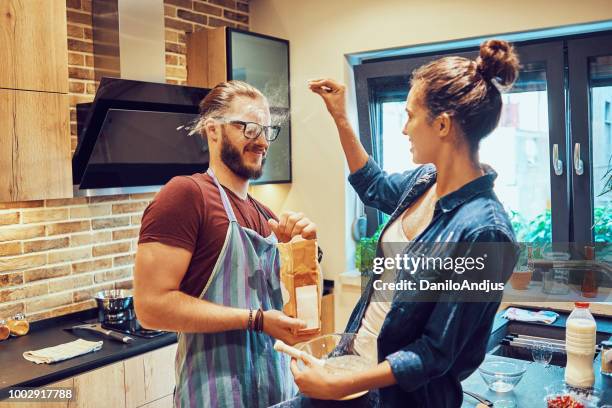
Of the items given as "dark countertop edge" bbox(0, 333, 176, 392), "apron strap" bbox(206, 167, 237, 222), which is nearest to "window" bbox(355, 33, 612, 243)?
"apron strap" bbox(206, 167, 237, 222)

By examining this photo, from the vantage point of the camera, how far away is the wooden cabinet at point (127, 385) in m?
2.12

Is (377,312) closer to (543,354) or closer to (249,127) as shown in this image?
(249,127)

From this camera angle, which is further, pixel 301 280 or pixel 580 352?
pixel 580 352

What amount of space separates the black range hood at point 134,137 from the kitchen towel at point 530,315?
1.61m

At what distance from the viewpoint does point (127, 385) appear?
2.29m

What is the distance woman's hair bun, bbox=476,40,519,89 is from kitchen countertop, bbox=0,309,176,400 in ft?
5.74

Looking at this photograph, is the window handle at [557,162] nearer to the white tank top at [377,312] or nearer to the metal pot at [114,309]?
the white tank top at [377,312]

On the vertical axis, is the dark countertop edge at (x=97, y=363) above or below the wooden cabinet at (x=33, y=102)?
below

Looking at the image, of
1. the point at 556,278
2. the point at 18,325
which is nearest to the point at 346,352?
the point at 18,325

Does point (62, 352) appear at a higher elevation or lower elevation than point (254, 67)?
lower

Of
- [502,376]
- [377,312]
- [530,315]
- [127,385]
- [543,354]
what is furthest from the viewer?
[530,315]

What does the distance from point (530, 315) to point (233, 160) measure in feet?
4.88

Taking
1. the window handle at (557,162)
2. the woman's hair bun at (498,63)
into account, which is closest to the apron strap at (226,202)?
the woman's hair bun at (498,63)

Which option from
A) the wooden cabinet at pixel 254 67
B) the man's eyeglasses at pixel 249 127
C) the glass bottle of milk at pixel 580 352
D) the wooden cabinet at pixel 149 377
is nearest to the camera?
the glass bottle of milk at pixel 580 352
